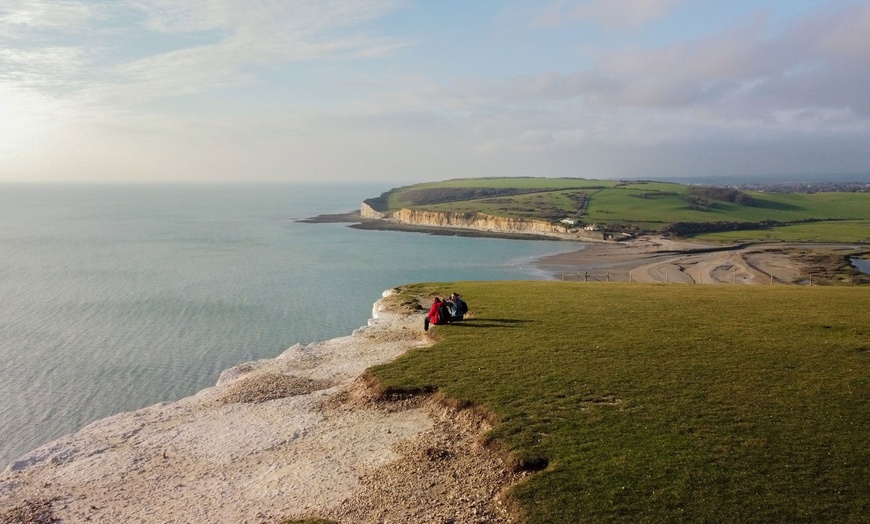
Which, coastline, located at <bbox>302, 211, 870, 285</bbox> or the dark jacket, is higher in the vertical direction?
the dark jacket

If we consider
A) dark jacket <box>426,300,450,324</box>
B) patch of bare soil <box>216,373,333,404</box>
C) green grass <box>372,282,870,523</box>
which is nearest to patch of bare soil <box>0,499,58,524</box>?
patch of bare soil <box>216,373,333,404</box>

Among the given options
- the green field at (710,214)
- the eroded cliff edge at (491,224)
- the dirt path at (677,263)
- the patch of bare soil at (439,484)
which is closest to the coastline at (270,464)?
the patch of bare soil at (439,484)

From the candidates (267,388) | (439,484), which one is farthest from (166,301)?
(439,484)

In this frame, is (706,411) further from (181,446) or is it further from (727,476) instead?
(181,446)

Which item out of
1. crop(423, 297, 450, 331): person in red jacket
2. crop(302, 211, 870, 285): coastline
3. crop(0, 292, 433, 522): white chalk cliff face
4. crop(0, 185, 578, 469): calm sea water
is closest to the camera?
crop(0, 292, 433, 522): white chalk cliff face

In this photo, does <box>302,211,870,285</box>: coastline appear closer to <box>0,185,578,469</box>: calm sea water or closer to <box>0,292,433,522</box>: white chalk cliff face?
<box>0,185,578,469</box>: calm sea water

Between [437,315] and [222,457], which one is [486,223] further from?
[222,457]

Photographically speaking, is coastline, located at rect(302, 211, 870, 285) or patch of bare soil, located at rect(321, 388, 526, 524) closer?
patch of bare soil, located at rect(321, 388, 526, 524)
